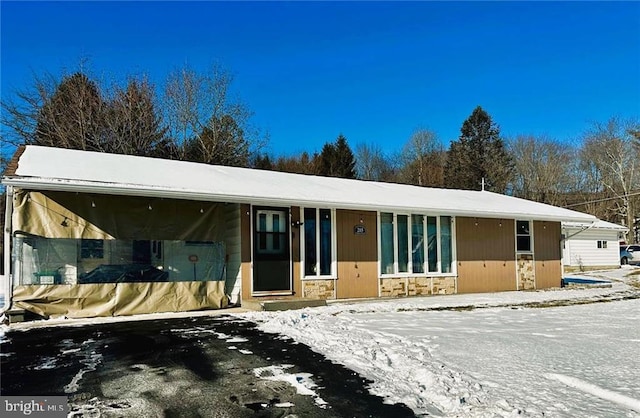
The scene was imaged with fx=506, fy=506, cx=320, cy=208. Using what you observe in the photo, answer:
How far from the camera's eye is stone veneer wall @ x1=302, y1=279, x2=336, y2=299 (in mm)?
10773

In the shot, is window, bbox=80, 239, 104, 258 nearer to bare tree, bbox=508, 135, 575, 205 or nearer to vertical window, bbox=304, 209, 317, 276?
vertical window, bbox=304, 209, 317, 276

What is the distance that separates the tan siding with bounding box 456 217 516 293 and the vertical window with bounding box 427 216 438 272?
728mm

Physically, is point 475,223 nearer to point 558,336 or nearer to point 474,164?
point 558,336

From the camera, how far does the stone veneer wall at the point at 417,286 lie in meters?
11.9

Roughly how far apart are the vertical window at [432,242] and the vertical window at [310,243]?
10.7 ft

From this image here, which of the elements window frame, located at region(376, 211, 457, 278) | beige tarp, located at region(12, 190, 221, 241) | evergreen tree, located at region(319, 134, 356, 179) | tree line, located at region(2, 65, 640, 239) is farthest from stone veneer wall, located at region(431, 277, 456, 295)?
evergreen tree, located at region(319, 134, 356, 179)

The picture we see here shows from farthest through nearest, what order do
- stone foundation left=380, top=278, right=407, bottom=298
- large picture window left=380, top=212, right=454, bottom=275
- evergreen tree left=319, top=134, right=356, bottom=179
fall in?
1. evergreen tree left=319, top=134, right=356, bottom=179
2. large picture window left=380, top=212, right=454, bottom=275
3. stone foundation left=380, top=278, right=407, bottom=298

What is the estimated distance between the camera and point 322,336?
21.0 feet

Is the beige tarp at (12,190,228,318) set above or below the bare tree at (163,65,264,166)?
below

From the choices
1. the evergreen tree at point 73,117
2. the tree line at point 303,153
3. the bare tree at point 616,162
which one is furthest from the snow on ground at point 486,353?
the bare tree at point 616,162

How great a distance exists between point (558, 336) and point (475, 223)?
23.1 feet

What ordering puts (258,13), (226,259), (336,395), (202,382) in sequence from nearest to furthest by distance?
1. (336,395)
2. (202,382)
3. (226,259)
4. (258,13)

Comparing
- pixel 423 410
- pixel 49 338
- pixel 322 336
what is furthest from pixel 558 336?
pixel 49 338

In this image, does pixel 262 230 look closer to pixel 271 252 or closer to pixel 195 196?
pixel 271 252
